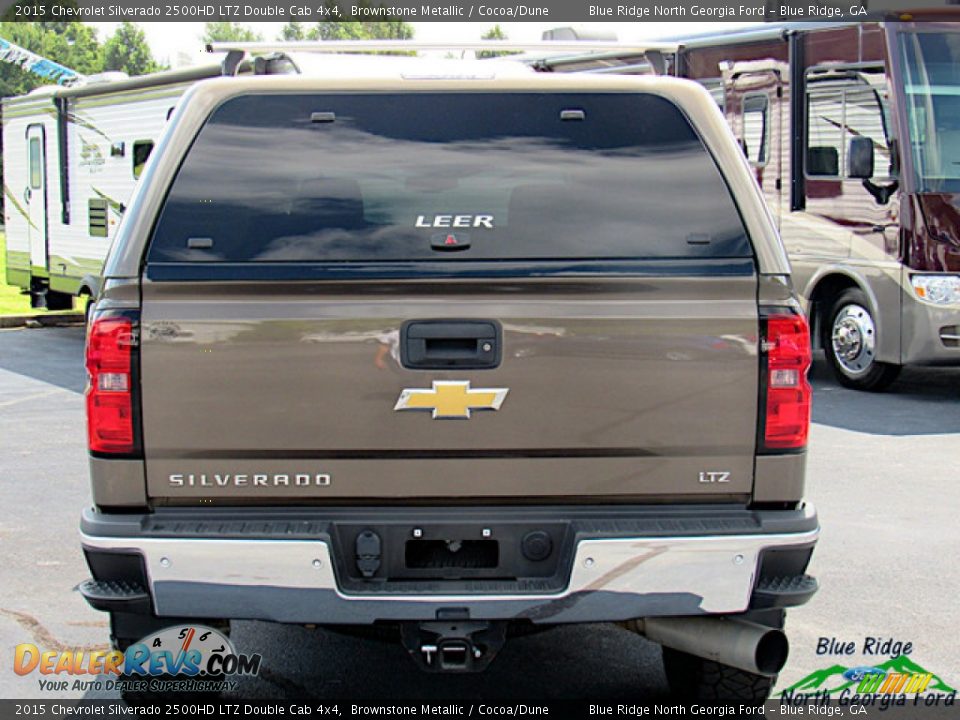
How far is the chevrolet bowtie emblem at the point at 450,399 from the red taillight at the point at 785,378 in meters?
0.76

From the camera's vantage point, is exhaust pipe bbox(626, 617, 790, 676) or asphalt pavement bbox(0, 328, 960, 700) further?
asphalt pavement bbox(0, 328, 960, 700)

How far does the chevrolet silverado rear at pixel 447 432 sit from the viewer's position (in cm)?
392

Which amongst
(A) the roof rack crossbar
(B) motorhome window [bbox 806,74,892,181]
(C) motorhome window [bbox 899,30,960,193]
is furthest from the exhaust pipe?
(B) motorhome window [bbox 806,74,892,181]

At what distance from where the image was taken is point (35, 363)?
14805 millimetres

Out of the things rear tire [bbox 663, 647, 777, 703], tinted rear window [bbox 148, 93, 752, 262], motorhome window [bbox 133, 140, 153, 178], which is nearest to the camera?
tinted rear window [bbox 148, 93, 752, 262]

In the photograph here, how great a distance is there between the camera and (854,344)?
12.5m

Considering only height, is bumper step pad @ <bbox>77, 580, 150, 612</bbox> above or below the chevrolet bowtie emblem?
below

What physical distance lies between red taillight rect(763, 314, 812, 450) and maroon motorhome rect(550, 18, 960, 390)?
8001mm

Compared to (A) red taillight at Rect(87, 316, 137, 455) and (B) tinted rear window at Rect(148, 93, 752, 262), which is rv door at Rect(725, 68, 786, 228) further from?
(A) red taillight at Rect(87, 316, 137, 455)

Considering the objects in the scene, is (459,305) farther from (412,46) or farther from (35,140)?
(35,140)

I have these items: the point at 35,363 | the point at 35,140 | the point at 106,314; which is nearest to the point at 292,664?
the point at 106,314

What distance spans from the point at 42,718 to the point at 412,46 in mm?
2801

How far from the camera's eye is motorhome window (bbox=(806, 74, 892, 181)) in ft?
39.0

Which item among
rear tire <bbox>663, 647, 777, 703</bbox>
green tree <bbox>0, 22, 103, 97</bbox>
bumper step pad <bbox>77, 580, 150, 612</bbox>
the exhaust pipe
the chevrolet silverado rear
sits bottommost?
rear tire <bbox>663, 647, 777, 703</bbox>
